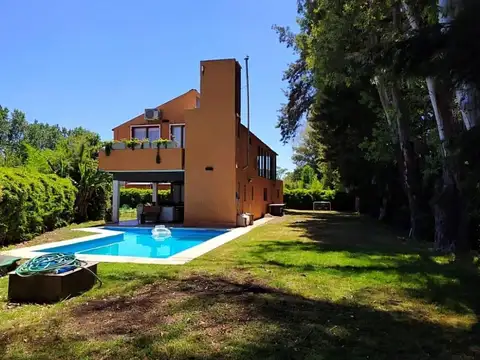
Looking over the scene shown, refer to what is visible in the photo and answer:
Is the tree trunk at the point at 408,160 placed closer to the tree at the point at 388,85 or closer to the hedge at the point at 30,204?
the tree at the point at 388,85

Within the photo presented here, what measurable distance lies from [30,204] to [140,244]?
12.9 ft

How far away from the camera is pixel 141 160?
20.9 m

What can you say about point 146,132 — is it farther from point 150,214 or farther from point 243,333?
point 243,333

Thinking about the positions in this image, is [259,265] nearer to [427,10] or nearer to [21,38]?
[427,10]

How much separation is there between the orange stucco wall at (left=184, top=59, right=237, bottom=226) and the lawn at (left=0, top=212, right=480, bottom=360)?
36.6ft

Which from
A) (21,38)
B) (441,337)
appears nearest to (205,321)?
(441,337)

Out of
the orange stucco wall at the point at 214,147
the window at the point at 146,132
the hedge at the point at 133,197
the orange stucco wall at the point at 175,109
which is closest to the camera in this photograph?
the orange stucco wall at the point at 214,147

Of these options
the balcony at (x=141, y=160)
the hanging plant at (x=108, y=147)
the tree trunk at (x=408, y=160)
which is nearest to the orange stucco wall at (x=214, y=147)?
the balcony at (x=141, y=160)

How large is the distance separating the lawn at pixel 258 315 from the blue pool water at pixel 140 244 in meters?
4.05

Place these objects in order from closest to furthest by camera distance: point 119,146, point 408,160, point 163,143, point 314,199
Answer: point 408,160 → point 163,143 → point 119,146 → point 314,199

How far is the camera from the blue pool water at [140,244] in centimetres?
1263

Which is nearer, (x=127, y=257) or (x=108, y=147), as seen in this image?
(x=127, y=257)

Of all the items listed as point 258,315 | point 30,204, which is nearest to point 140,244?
point 30,204

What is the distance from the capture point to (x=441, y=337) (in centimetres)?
461
